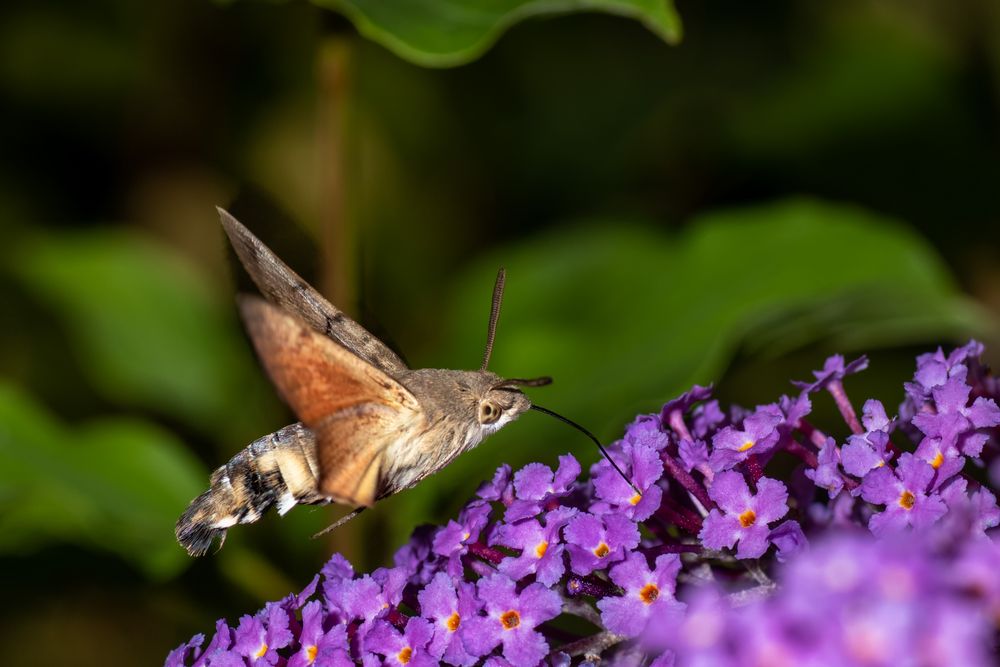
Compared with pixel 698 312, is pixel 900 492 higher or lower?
higher

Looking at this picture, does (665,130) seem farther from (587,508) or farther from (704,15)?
(587,508)

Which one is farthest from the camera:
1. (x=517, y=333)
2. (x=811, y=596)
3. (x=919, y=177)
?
(x=919, y=177)

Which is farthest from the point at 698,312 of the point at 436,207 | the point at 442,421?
the point at 436,207

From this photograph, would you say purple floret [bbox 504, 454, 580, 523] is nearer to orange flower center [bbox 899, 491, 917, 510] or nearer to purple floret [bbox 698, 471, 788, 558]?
purple floret [bbox 698, 471, 788, 558]

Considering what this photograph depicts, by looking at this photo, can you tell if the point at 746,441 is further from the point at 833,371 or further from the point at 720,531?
the point at 833,371

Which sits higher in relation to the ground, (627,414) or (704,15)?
(704,15)

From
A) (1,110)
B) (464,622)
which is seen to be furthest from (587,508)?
(1,110)
